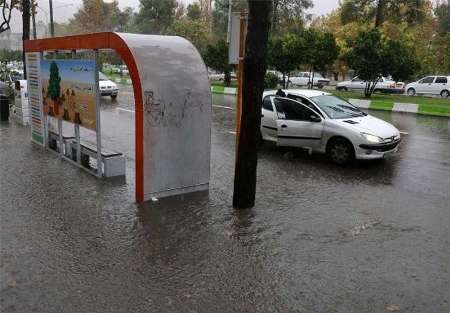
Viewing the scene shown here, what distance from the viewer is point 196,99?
7.66 m

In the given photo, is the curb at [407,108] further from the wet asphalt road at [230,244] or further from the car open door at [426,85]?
the wet asphalt road at [230,244]

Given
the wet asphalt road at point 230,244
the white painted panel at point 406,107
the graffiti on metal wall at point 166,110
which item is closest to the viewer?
the wet asphalt road at point 230,244

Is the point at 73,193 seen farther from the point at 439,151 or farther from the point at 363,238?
the point at 439,151

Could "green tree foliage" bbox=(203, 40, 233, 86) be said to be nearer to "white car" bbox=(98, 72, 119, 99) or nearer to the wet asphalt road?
"white car" bbox=(98, 72, 119, 99)

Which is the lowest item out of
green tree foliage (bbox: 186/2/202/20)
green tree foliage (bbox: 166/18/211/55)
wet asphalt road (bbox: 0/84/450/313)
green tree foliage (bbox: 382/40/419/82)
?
wet asphalt road (bbox: 0/84/450/313)

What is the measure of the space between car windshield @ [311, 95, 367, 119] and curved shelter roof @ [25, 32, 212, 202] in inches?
148

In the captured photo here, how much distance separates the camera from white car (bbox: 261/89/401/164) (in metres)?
9.84

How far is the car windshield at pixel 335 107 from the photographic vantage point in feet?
34.8

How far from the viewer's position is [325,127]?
10305mm

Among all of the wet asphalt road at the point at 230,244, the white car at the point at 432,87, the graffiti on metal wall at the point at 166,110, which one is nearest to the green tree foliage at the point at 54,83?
the wet asphalt road at the point at 230,244

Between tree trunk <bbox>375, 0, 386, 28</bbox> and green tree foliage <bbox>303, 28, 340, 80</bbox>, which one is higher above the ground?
tree trunk <bbox>375, 0, 386, 28</bbox>

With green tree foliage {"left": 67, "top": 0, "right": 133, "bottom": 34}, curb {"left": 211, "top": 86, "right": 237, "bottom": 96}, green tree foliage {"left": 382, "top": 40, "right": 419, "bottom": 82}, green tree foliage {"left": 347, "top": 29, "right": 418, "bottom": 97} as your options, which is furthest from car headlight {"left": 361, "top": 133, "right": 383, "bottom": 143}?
green tree foliage {"left": 67, "top": 0, "right": 133, "bottom": 34}

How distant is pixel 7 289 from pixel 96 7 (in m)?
73.4

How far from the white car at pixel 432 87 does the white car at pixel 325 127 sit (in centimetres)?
2255
